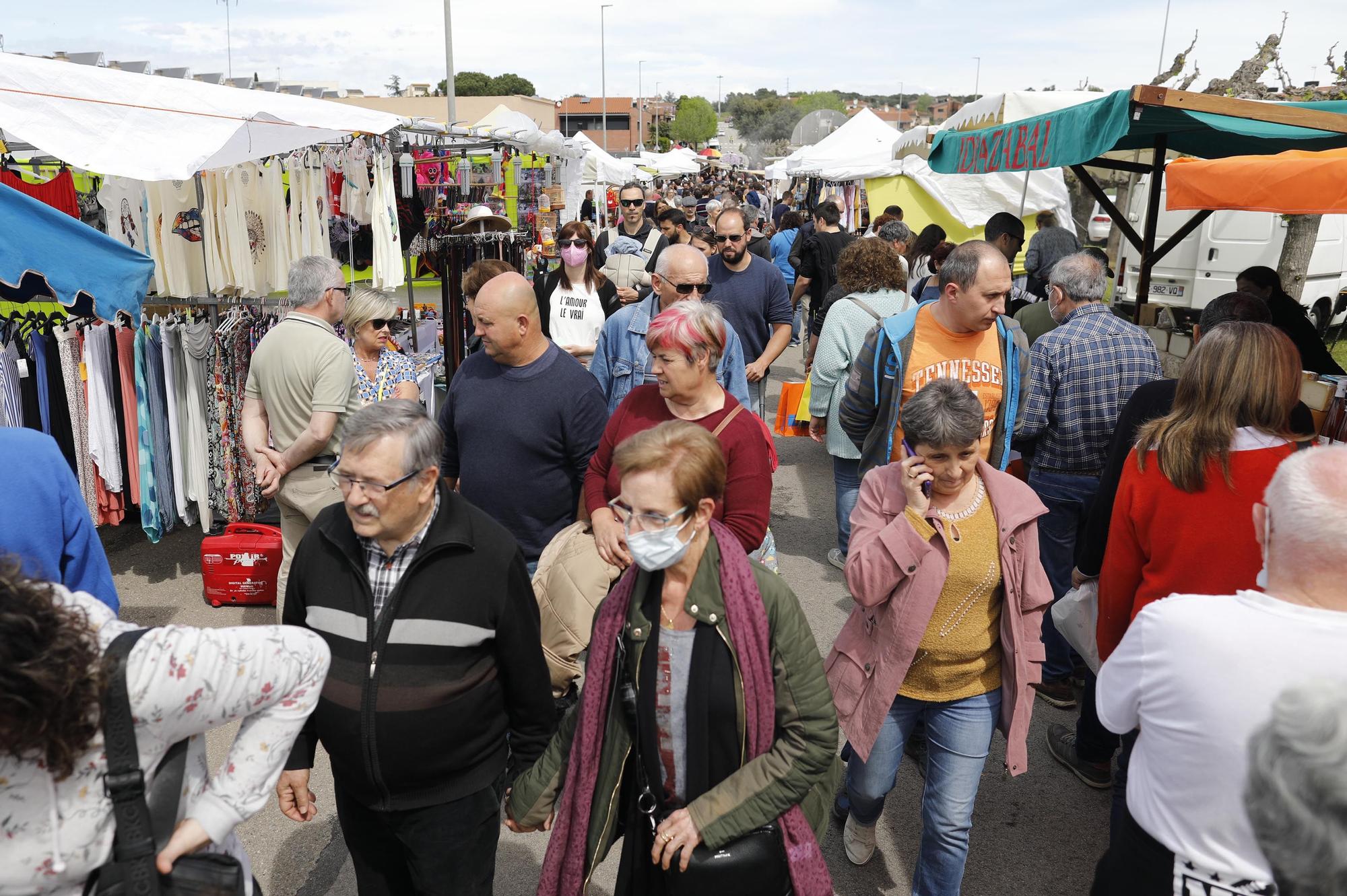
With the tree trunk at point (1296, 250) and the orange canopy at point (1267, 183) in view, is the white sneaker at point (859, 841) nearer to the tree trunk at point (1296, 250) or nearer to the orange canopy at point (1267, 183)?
the orange canopy at point (1267, 183)

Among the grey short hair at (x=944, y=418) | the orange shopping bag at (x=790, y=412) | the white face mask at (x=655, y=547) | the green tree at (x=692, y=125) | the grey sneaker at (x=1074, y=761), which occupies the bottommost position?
the grey sneaker at (x=1074, y=761)

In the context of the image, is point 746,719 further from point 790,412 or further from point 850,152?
point 850,152

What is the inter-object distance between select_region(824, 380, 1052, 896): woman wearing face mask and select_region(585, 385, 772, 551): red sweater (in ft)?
1.03

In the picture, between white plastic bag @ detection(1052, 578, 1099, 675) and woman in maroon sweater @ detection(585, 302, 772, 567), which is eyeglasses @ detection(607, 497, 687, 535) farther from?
white plastic bag @ detection(1052, 578, 1099, 675)

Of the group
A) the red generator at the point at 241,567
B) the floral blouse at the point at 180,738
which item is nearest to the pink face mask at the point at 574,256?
the red generator at the point at 241,567

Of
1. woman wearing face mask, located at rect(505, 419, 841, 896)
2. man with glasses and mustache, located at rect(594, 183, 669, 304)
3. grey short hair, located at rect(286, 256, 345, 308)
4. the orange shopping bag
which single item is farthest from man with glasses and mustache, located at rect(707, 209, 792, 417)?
woman wearing face mask, located at rect(505, 419, 841, 896)

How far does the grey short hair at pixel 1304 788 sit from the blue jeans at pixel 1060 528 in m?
2.94

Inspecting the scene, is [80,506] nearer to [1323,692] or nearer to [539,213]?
[1323,692]

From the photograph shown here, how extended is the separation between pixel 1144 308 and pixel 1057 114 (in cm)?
182

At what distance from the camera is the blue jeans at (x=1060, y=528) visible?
4.44 m

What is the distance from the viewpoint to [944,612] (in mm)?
2850

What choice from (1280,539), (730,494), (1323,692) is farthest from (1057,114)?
(1323,692)

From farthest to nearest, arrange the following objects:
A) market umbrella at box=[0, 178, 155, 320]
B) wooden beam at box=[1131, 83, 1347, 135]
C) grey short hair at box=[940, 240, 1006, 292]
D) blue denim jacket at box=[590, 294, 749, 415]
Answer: blue denim jacket at box=[590, 294, 749, 415] → wooden beam at box=[1131, 83, 1347, 135] → grey short hair at box=[940, 240, 1006, 292] → market umbrella at box=[0, 178, 155, 320]

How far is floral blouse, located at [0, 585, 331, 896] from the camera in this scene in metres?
1.57
